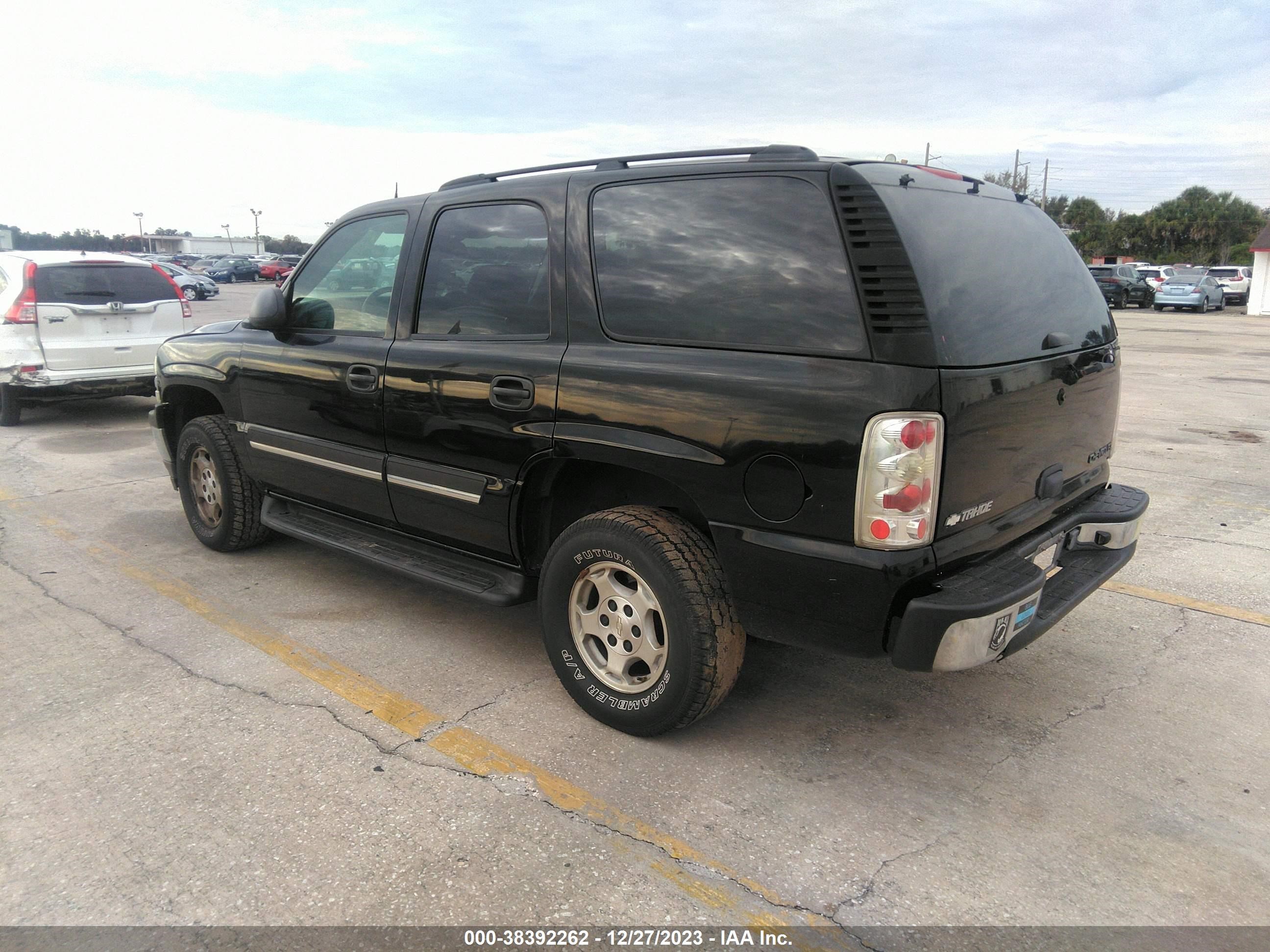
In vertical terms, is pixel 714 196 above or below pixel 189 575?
above

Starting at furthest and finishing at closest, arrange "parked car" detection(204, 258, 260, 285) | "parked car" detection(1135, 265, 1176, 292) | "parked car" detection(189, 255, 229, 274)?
"parked car" detection(204, 258, 260, 285)
"parked car" detection(189, 255, 229, 274)
"parked car" detection(1135, 265, 1176, 292)

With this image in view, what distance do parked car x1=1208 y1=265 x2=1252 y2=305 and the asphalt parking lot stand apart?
41.4m

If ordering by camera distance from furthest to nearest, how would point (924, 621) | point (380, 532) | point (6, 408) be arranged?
1. point (6, 408)
2. point (380, 532)
3. point (924, 621)

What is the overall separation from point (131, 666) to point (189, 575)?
1.17 meters

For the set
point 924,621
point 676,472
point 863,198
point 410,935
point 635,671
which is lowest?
point 410,935

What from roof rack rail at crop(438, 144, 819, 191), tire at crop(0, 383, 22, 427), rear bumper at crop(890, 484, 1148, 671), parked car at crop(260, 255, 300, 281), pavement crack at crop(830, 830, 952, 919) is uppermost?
parked car at crop(260, 255, 300, 281)

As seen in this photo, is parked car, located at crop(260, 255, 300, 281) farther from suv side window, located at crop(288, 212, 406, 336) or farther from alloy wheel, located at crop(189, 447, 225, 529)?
suv side window, located at crop(288, 212, 406, 336)

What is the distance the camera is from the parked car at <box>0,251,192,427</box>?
8820mm

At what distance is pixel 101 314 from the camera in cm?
915

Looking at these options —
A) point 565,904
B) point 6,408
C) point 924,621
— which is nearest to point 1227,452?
point 924,621

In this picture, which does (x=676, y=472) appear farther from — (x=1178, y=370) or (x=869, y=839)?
(x=1178, y=370)

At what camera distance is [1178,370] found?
49.0ft

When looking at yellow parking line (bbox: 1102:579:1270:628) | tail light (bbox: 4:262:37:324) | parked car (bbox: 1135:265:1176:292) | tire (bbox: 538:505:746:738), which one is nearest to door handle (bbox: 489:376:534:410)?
tire (bbox: 538:505:746:738)

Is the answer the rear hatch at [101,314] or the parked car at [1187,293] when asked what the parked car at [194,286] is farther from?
the parked car at [1187,293]
